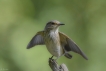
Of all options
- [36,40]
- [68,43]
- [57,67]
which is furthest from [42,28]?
[57,67]

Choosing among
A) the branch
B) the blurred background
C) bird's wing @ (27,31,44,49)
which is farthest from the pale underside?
the blurred background

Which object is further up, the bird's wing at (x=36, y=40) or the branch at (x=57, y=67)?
the bird's wing at (x=36, y=40)

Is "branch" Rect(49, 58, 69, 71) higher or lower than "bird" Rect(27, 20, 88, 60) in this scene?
lower

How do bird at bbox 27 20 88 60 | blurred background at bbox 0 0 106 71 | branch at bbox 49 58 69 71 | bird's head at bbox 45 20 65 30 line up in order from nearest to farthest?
branch at bbox 49 58 69 71
bird at bbox 27 20 88 60
bird's head at bbox 45 20 65 30
blurred background at bbox 0 0 106 71

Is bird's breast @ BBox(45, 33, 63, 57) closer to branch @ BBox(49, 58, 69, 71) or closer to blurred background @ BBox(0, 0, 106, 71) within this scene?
branch @ BBox(49, 58, 69, 71)

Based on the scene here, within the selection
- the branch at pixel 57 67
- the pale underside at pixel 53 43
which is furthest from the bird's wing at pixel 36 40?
the branch at pixel 57 67

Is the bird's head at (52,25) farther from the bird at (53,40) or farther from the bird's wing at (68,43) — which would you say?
the bird's wing at (68,43)

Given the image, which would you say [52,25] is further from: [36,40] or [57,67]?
[57,67]

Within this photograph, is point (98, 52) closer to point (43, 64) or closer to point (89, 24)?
point (89, 24)
